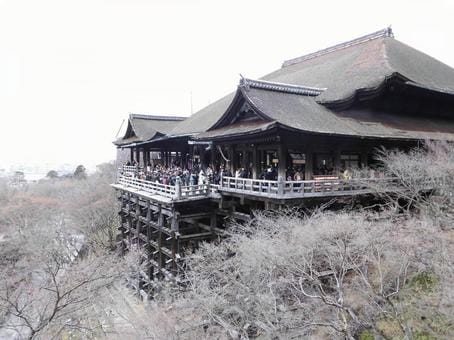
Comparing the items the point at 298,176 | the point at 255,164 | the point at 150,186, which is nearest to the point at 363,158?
the point at 298,176

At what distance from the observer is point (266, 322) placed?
31.5ft

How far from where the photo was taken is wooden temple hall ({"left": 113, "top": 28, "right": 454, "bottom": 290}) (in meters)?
13.0

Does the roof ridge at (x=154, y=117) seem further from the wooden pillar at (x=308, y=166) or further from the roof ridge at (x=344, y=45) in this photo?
the wooden pillar at (x=308, y=166)

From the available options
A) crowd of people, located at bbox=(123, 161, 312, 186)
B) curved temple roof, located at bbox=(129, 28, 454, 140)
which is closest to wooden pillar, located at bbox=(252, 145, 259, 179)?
crowd of people, located at bbox=(123, 161, 312, 186)

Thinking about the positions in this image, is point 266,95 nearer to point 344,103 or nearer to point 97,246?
→ point 344,103

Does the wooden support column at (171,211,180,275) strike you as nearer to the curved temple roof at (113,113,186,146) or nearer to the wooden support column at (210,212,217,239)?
the wooden support column at (210,212,217,239)

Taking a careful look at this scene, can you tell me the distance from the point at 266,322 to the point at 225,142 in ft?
29.2

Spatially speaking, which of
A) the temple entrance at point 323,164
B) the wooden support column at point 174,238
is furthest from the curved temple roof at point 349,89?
the wooden support column at point 174,238

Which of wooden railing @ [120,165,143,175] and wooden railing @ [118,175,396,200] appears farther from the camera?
wooden railing @ [120,165,143,175]

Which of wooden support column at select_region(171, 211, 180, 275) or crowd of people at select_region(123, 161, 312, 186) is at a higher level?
crowd of people at select_region(123, 161, 312, 186)

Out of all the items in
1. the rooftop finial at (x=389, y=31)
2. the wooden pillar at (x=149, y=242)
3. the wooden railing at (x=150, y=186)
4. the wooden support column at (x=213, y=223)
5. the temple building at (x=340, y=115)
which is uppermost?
the rooftop finial at (x=389, y=31)

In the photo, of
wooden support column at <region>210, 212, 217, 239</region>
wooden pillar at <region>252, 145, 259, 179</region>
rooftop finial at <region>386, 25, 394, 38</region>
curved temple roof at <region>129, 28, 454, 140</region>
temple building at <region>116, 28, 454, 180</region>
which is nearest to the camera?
temple building at <region>116, 28, 454, 180</region>

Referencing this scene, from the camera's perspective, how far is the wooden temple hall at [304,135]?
42.7ft

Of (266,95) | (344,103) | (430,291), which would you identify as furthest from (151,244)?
(430,291)
